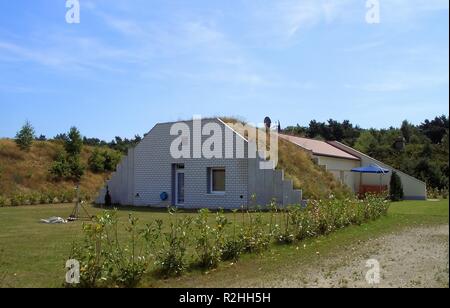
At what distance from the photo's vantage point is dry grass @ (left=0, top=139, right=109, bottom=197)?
39812 mm

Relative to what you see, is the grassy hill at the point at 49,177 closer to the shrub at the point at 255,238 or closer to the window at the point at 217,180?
the window at the point at 217,180

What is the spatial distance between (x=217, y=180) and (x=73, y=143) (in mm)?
25683

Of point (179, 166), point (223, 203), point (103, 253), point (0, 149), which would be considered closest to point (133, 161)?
point (179, 166)

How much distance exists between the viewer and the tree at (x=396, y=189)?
3034 cm

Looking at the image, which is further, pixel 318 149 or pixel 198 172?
pixel 318 149

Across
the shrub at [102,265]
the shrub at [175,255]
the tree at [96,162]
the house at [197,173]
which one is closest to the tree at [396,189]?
the house at [197,173]

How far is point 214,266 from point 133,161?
19.3 metres

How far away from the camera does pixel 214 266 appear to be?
8641 mm

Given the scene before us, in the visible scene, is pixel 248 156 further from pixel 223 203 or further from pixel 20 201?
pixel 20 201

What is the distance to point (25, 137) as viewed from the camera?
46.2 m

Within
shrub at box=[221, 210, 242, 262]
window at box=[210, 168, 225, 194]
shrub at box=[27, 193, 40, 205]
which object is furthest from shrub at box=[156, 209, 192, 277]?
shrub at box=[27, 193, 40, 205]

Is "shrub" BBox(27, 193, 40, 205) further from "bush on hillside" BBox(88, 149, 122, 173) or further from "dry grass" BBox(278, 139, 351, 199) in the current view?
"bush on hillside" BBox(88, 149, 122, 173)

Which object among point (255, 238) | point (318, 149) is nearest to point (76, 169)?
point (318, 149)

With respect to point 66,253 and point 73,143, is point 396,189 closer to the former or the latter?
point 66,253
